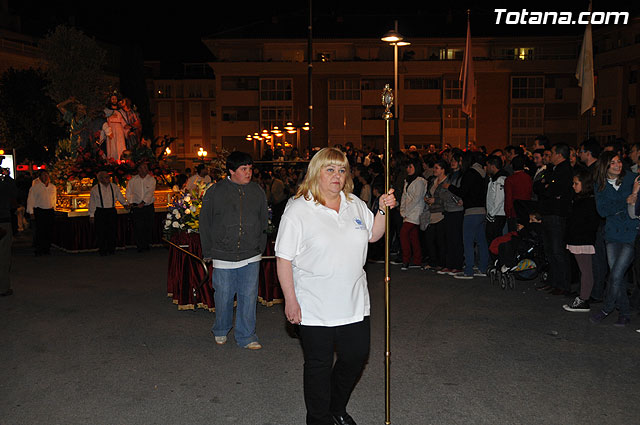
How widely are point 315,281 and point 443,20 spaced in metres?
55.8

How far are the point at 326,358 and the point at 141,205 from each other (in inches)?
475

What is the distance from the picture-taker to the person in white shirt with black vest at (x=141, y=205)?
15430 mm

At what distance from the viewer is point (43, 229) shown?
1510 cm

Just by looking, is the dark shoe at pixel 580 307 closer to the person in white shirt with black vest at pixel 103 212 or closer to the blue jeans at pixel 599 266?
the blue jeans at pixel 599 266

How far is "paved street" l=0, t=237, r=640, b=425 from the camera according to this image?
5199 mm

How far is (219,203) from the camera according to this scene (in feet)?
23.2

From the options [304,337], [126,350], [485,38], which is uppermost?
[485,38]

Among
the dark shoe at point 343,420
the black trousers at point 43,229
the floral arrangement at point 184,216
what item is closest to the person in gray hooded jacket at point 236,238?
the floral arrangement at point 184,216

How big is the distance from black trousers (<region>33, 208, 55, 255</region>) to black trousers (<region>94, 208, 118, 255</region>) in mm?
1245

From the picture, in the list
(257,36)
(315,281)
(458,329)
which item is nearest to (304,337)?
(315,281)

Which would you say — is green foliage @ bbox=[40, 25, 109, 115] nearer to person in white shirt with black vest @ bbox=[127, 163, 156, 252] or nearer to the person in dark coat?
person in white shirt with black vest @ bbox=[127, 163, 156, 252]

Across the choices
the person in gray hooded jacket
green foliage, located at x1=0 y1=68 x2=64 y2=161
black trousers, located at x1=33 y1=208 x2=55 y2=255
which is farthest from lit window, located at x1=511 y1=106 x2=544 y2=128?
the person in gray hooded jacket

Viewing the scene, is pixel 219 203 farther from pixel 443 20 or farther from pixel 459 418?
pixel 443 20

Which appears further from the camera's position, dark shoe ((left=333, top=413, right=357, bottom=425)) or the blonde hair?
dark shoe ((left=333, top=413, right=357, bottom=425))
